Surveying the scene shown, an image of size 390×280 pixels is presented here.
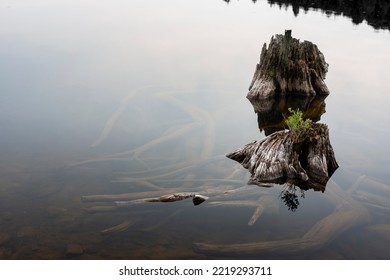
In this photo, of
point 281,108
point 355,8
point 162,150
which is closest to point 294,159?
point 162,150

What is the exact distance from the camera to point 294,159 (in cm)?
2023

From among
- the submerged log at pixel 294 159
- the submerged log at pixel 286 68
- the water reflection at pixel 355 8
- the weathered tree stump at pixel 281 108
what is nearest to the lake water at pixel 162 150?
the submerged log at pixel 294 159

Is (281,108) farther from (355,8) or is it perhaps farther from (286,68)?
(355,8)

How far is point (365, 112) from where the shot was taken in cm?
3209

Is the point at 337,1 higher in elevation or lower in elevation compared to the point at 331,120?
higher

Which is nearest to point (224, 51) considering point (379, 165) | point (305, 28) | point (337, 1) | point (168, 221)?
point (305, 28)

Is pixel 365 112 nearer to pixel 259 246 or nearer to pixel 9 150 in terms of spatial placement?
pixel 259 246

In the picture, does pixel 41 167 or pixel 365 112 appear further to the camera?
pixel 365 112

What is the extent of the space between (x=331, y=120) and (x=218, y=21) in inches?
1350

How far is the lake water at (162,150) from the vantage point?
53.3 feet

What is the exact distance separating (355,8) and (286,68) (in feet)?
147

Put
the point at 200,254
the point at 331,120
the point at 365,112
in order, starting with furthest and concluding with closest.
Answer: the point at 365,112, the point at 331,120, the point at 200,254

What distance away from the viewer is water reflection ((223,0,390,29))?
62438 mm

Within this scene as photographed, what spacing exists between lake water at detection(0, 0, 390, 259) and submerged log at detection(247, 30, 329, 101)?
2.03 metres
